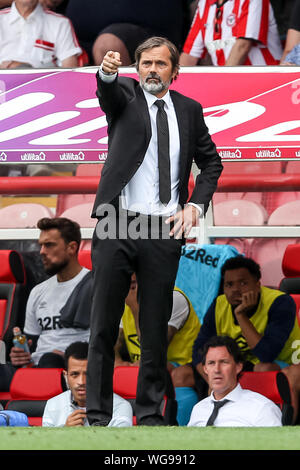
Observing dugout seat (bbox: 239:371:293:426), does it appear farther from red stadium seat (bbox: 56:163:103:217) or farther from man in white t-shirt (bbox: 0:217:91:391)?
red stadium seat (bbox: 56:163:103:217)

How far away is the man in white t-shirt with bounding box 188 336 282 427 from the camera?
16.6 feet

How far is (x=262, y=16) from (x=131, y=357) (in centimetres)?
294

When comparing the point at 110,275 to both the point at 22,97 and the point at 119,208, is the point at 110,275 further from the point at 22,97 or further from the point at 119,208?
the point at 22,97

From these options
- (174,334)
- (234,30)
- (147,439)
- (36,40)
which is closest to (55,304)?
(174,334)

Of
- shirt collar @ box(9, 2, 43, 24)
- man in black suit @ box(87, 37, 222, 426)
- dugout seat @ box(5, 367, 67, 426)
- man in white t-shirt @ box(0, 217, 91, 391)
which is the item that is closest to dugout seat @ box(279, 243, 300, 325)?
man in white t-shirt @ box(0, 217, 91, 391)

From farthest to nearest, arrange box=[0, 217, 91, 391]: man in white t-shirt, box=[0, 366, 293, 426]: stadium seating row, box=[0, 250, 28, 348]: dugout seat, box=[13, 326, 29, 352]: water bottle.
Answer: box=[0, 250, 28, 348]: dugout seat, box=[13, 326, 29, 352]: water bottle, box=[0, 217, 91, 391]: man in white t-shirt, box=[0, 366, 293, 426]: stadium seating row

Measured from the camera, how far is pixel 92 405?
11.8ft

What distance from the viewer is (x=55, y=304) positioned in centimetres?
609

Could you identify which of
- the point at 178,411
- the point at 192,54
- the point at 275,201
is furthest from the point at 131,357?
the point at 192,54

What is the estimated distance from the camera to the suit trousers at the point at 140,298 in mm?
3654

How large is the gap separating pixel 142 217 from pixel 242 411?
1830 mm

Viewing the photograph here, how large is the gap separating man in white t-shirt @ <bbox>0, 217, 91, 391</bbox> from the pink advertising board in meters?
0.90

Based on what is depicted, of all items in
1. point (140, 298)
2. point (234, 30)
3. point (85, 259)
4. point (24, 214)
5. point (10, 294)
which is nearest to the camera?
point (140, 298)

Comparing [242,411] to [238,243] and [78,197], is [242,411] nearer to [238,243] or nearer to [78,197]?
[238,243]
